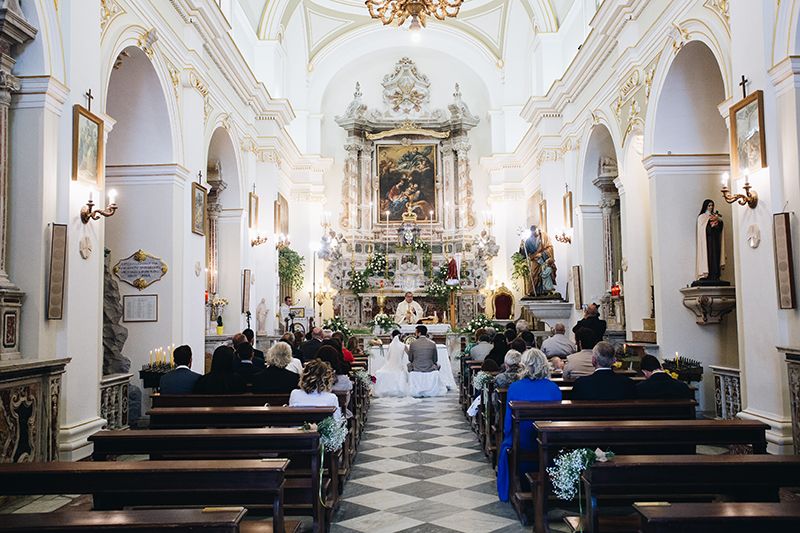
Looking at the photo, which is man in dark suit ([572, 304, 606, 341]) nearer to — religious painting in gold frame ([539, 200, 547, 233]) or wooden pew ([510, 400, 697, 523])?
wooden pew ([510, 400, 697, 523])

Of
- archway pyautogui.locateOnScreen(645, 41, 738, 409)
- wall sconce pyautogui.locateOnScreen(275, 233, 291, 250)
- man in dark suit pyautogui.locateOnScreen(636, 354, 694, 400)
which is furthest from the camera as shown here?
wall sconce pyautogui.locateOnScreen(275, 233, 291, 250)

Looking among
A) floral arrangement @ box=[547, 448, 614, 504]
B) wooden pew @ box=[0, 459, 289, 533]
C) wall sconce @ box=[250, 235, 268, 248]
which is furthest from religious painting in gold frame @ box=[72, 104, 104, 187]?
wall sconce @ box=[250, 235, 268, 248]

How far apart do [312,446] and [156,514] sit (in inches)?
70.4

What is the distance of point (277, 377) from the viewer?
649 cm

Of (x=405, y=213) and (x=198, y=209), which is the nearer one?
(x=198, y=209)

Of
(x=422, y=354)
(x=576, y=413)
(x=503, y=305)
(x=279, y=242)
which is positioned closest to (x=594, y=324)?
(x=422, y=354)

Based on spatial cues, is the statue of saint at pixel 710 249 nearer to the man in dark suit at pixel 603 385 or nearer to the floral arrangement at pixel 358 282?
the man in dark suit at pixel 603 385

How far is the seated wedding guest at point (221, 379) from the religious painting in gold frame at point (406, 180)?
52.1ft

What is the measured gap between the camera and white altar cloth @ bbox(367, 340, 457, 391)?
1334 centimetres

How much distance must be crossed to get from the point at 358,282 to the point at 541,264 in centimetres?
651

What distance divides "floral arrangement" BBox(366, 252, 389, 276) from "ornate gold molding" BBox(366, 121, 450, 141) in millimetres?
4021

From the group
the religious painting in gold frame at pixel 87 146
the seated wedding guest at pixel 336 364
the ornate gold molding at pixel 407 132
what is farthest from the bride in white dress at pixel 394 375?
the ornate gold molding at pixel 407 132

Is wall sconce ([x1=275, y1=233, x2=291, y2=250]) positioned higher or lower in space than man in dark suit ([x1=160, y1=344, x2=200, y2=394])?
higher

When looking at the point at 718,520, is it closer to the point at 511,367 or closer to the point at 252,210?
the point at 511,367
